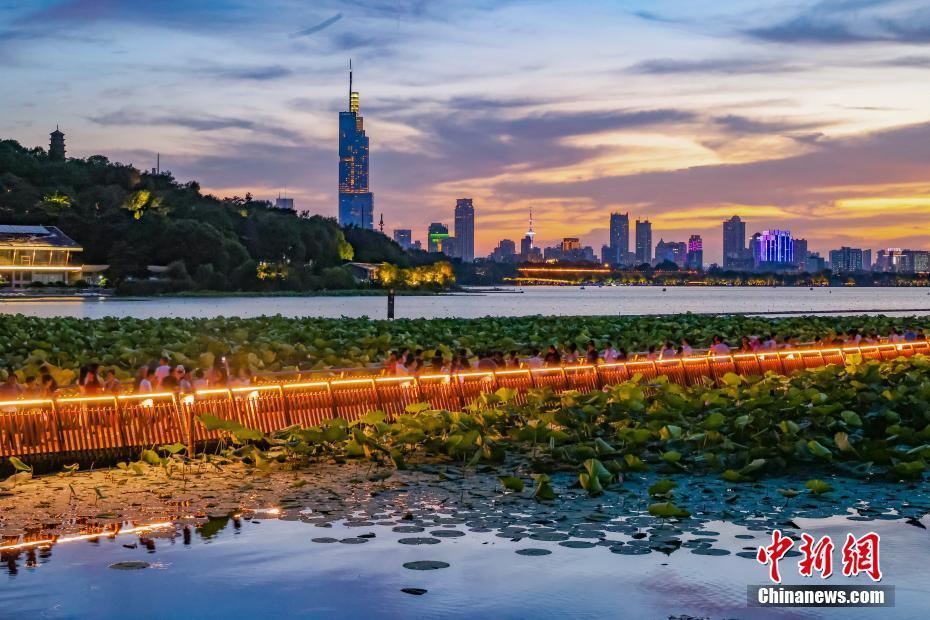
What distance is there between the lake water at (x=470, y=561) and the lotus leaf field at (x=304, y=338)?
40.5 ft

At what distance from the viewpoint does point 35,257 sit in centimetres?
18012

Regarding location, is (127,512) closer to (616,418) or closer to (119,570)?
(119,570)

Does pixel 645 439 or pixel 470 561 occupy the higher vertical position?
pixel 645 439

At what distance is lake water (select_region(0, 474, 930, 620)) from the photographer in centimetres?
953

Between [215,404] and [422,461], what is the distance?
398 centimetres

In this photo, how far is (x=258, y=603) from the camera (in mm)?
9680

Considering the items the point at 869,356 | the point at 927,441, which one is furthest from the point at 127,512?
the point at 869,356

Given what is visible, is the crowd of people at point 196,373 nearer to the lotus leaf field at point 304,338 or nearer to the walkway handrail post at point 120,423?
the walkway handrail post at point 120,423

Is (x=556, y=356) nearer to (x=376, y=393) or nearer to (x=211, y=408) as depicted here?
(x=376, y=393)

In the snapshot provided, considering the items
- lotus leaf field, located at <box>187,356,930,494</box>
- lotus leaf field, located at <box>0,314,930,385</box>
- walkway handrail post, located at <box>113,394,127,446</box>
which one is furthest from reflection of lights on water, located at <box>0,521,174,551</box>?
lotus leaf field, located at <box>0,314,930,385</box>

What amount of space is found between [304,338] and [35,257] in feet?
502

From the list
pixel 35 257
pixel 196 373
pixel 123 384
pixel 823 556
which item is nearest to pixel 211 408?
pixel 123 384

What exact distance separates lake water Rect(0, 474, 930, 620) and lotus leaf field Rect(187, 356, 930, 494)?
0.70m

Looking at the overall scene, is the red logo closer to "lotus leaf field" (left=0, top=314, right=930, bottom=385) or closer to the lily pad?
the lily pad
